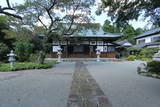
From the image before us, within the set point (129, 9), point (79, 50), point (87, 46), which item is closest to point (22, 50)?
point (79, 50)

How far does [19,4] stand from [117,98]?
11.2 meters

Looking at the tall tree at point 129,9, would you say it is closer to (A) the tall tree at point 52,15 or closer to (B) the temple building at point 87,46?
(A) the tall tree at point 52,15

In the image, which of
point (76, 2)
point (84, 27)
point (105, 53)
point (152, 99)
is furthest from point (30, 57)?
point (152, 99)

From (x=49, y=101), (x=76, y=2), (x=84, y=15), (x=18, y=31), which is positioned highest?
(x=76, y=2)

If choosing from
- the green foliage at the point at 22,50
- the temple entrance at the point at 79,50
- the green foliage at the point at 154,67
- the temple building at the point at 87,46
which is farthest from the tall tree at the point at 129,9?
the temple entrance at the point at 79,50

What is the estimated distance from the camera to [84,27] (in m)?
13.2

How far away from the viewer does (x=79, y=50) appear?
68.6ft

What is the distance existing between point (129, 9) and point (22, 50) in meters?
12.5

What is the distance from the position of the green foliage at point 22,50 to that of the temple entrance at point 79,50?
747cm

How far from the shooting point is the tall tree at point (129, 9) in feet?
14.6

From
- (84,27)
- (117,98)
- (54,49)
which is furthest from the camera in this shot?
(54,49)

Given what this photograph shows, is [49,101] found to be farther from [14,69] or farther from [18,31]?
[18,31]

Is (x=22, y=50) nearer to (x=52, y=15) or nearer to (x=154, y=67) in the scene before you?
(x=52, y=15)

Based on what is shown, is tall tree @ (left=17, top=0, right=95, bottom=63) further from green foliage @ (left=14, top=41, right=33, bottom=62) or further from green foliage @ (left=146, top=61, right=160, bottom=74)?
green foliage @ (left=146, top=61, right=160, bottom=74)
